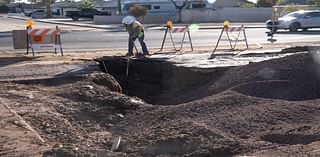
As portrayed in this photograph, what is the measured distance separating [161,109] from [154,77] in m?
5.50

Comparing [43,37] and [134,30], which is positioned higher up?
[134,30]

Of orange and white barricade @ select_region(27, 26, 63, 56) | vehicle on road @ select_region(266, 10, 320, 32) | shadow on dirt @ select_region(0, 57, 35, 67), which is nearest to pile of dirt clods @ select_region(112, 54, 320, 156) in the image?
shadow on dirt @ select_region(0, 57, 35, 67)

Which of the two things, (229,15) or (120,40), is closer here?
(120,40)

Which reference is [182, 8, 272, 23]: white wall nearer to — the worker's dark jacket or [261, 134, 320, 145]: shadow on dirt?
the worker's dark jacket

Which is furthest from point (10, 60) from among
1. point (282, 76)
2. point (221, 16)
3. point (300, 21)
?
point (221, 16)

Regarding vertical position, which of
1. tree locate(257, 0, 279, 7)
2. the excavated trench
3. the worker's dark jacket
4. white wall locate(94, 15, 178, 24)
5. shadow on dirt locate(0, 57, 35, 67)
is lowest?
the excavated trench

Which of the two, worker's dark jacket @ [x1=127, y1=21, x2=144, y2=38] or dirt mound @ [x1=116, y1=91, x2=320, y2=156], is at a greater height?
worker's dark jacket @ [x1=127, y1=21, x2=144, y2=38]

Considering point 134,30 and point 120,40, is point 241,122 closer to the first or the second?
point 134,30

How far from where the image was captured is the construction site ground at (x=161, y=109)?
6.40 metres

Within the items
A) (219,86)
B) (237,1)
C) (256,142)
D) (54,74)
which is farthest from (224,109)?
(237,1)

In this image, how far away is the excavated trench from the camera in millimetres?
13023

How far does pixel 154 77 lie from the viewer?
565 inches

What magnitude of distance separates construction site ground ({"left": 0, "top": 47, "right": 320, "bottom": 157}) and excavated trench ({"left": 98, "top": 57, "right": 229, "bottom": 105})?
0.10 ft

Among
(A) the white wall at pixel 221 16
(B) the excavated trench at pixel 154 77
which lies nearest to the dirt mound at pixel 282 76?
(B) the excavated trench at pixel 154 77
